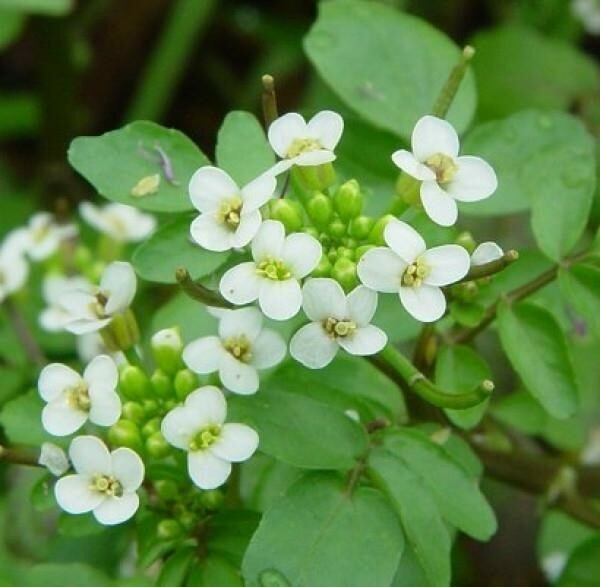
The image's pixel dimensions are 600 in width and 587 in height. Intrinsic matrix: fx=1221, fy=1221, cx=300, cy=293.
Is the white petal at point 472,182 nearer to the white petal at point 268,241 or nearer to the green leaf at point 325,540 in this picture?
the white petal at point 268,241

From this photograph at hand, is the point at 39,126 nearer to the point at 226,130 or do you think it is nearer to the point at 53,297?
the point at 53,297

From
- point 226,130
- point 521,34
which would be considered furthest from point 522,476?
point 521,34

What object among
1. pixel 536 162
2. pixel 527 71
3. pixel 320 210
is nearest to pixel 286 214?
pixel 320 210

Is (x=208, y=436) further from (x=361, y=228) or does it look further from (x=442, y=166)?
(x=442, y=166)

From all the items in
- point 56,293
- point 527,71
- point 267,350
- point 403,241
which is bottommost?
point 56,293

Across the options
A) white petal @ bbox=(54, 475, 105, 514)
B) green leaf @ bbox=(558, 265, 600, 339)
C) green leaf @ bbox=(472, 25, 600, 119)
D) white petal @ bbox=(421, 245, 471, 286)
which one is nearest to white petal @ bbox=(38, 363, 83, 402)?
white petal @ bbox=(54, 475, 105, 514)

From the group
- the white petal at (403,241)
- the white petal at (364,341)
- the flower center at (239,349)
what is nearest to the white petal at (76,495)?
the flower center at (239,349)

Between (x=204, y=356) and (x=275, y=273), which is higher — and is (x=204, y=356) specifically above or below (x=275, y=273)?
below

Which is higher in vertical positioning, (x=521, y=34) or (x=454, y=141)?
(x=454, y=141)
